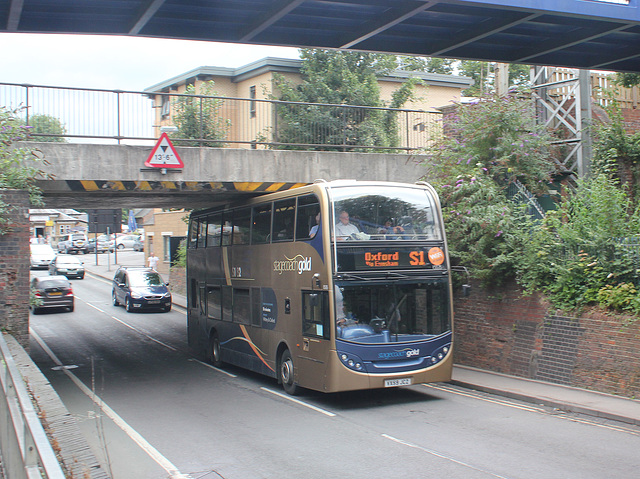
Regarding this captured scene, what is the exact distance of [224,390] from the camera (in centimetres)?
1428

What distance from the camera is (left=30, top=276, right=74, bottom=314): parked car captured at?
1224 inches

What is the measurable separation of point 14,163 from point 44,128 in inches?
113

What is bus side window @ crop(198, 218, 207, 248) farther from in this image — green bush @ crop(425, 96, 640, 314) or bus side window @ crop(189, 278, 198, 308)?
green bush @ crop(425, 96, 640, 314)

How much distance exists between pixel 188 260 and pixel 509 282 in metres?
9.72

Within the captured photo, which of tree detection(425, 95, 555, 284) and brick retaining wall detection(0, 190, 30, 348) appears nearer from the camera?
brick retaining wall detection(0, 190, 30, 348)

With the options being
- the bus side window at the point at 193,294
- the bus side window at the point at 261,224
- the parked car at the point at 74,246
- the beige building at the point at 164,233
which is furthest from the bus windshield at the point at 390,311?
the parked car at the point at 74,246

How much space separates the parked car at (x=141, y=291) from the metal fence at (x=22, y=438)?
2411 centimetres

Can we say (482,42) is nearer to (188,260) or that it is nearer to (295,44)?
(295,44)

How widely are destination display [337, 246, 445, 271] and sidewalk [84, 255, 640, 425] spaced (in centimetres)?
279

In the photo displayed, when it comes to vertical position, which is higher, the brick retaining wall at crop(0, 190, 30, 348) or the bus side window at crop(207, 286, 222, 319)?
the brick retaining wall at crop(0, 190, 30, 348)

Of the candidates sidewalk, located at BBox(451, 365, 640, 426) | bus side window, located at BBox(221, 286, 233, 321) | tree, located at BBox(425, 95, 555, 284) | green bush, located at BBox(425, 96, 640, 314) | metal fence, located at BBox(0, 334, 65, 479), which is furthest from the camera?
bus side window, located at BBox(221, 286, 233, 321)

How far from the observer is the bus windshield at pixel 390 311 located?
11719 millimetres

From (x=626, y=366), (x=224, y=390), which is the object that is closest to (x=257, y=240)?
(x=224, y=390)

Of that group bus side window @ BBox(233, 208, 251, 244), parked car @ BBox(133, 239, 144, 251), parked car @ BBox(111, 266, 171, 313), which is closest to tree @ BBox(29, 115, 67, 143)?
bus side window @ BBox(233, 208, 251, 244)
